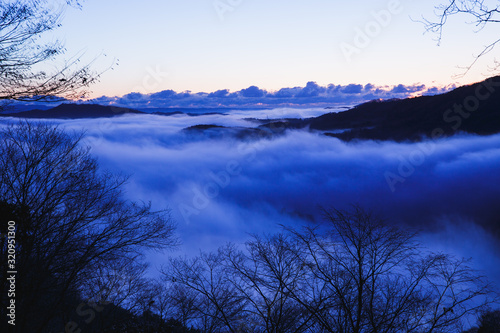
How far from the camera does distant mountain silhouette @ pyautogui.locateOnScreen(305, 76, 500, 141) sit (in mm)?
142250

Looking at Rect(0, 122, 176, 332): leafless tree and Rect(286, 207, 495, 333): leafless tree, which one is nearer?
Rect(0, 122, 176, 332): leafless tree

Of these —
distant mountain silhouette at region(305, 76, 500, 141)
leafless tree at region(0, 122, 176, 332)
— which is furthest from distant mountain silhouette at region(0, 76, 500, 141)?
leafless tree at region(0, 122, 176, 332)

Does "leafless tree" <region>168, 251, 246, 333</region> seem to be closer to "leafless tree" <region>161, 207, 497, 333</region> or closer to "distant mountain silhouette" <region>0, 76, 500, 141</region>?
"leafless tree" <region>161, 207, 497, 333</region>

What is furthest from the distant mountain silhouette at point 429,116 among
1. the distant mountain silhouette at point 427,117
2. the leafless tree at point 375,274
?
the leafless tree at point 375,274

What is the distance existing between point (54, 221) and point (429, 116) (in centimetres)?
16951

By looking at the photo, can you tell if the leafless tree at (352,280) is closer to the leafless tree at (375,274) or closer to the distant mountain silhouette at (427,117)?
the leafless tree at (375,274)

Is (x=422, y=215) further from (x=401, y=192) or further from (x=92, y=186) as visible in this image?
(x=92, y=186)

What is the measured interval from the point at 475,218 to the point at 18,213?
13461 centimetres

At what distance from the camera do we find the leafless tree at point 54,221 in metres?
10.3

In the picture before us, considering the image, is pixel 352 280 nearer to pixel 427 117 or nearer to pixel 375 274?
pixel 375 274

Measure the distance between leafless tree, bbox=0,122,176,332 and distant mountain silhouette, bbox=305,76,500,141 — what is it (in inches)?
5950

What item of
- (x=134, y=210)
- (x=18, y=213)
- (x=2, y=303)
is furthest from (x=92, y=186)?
(x=2, y=303)

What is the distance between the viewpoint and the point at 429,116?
153 meters

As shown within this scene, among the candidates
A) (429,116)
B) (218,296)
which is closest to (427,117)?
(429,116)
